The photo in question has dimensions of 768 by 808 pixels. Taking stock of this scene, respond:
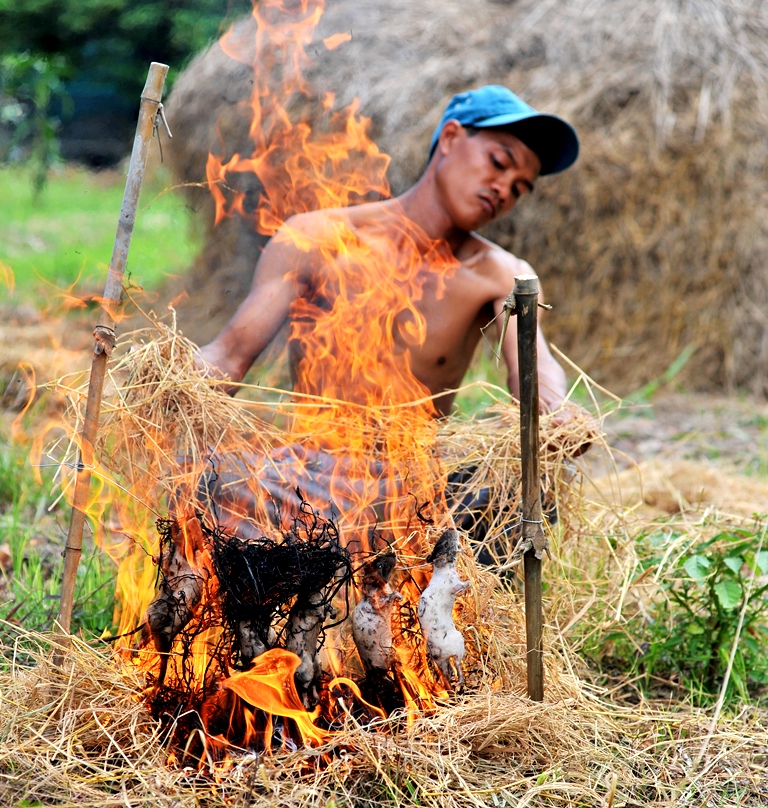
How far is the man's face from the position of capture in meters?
3.16

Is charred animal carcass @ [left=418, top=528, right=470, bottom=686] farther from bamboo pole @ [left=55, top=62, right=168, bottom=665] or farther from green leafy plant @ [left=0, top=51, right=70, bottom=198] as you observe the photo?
green leafy plant @ [left=0, top=51, right=70, bottom=198]

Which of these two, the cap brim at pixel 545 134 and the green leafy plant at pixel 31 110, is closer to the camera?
the cap brim at pixel 545 134

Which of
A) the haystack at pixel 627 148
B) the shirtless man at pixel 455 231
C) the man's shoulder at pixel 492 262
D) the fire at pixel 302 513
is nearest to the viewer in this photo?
the fire at pixel 302 513

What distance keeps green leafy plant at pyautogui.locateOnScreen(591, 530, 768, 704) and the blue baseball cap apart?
138 cm

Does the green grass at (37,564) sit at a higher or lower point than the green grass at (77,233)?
lower

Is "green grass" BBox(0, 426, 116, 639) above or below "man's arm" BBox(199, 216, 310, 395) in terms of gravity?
below

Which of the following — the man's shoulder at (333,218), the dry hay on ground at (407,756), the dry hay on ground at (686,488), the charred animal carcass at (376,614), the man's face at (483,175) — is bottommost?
the dry hay on ground at (407,756)

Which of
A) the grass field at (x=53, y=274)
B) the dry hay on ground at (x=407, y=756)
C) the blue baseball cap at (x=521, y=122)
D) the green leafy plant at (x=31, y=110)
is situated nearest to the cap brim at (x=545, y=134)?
the blue baseball cap at (x=521, y=122)

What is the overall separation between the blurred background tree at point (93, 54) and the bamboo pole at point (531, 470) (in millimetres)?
12751

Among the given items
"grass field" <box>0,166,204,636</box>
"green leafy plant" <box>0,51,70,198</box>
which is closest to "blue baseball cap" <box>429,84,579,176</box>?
"grass field" <box>0,166,204,636</box>

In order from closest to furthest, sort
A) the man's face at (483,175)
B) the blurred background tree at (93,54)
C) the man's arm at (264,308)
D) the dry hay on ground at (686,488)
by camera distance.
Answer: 1. the man's arm at (264,308)
2. the man's face at (483,175)
3. the dry hay on ground at (686,488)
4. the blurred background tree at (93,54)

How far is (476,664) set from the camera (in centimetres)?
225

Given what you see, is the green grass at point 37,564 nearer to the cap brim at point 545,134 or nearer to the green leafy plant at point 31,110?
the cap brim at point 545,134

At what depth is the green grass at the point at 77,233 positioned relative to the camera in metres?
7.95
